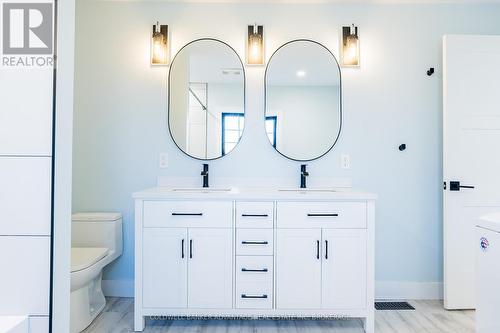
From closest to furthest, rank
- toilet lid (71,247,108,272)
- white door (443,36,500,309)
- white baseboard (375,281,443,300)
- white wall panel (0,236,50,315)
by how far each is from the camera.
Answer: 1. white wall panel (0,236,50,315)
2. toilet lid (71,247,108,272)
3. white door (443,36,500,309)
4. white baseboard (375,281,443,300)

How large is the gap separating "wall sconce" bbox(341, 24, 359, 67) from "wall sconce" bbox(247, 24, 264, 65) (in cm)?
67

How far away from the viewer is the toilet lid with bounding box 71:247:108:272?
6.11ft

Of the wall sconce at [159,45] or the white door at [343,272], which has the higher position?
the wall sconce at [159,45]

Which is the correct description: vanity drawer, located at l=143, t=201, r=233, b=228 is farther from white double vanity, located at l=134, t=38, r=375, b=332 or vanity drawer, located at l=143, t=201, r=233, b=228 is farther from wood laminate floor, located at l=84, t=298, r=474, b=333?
wood laminate floor, located at l=84, t=298, r=474, b=333

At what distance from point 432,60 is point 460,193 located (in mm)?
1101

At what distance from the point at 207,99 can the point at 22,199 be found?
5.97 feet

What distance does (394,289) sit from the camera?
8.17 ft

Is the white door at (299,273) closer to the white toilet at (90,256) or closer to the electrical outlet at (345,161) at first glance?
the electrical outlet at (345,161)

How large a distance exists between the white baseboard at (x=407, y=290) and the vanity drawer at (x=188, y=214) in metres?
1.46

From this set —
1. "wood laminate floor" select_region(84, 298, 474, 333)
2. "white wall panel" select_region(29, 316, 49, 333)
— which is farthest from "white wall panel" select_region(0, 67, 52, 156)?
"wood laminate floor" select_region(84, 298, 474, 333)

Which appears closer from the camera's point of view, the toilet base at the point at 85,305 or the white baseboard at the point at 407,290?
the toilet base at the point at 85,305

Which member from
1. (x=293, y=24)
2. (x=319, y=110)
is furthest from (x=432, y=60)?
(x=293, y=24)

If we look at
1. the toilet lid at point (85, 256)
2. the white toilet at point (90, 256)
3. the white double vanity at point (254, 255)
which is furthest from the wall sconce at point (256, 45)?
the toilet lid at point (85, 256)

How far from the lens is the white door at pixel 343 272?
1933 mm
